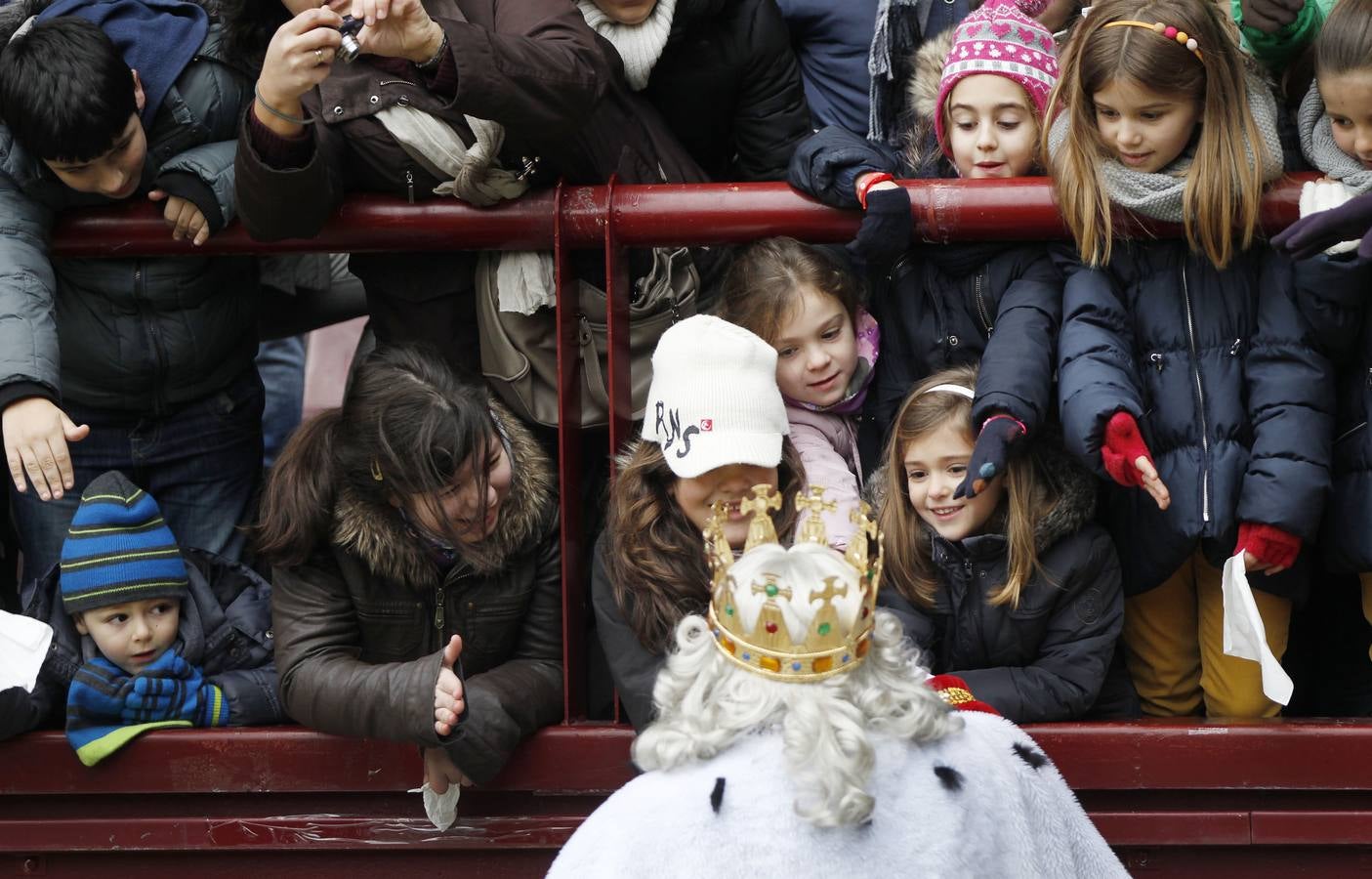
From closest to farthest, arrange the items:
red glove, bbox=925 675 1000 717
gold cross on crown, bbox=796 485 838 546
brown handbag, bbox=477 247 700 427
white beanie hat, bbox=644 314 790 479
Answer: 1. gold cross on crown, bbox=796 485 838 546
2. red glove, bbox=925 675 1000 717
3. white beanie hat, bbox=644 314 790 479
4. brown handbag, bbox=477 247 700 427

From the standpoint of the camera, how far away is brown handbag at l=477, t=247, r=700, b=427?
3.45m

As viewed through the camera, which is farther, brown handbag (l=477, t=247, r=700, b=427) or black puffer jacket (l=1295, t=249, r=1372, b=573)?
brown handbag (l=477, t=247, r=700, b=427)

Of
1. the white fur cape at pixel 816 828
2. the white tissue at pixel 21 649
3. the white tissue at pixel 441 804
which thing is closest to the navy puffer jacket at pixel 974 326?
the white fur cape at pixel 816 828

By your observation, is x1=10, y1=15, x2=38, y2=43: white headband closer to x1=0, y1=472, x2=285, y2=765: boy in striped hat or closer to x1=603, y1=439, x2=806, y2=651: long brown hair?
x1=0, y1=472, x2=285, y2=765: boy in striped hat

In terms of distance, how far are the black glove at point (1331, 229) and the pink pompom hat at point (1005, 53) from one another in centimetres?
72

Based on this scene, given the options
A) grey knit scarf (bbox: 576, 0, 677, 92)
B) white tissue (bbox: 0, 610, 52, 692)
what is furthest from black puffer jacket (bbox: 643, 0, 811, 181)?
white tissue (bbox: 0, 610, 52, 692)

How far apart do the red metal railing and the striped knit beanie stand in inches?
19.4

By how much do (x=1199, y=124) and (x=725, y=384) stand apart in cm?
99

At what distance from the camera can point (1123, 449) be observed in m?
3.02

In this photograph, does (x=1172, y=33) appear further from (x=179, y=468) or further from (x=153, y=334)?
(x=179, y=468)

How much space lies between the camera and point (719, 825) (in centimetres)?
222

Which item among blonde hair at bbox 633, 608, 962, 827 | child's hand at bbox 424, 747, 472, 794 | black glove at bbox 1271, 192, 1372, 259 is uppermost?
black glove at bbox 1271, 192, 1372, 259

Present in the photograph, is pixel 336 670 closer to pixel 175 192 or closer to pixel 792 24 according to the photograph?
pixel 175 192

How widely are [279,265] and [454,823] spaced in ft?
4.40
